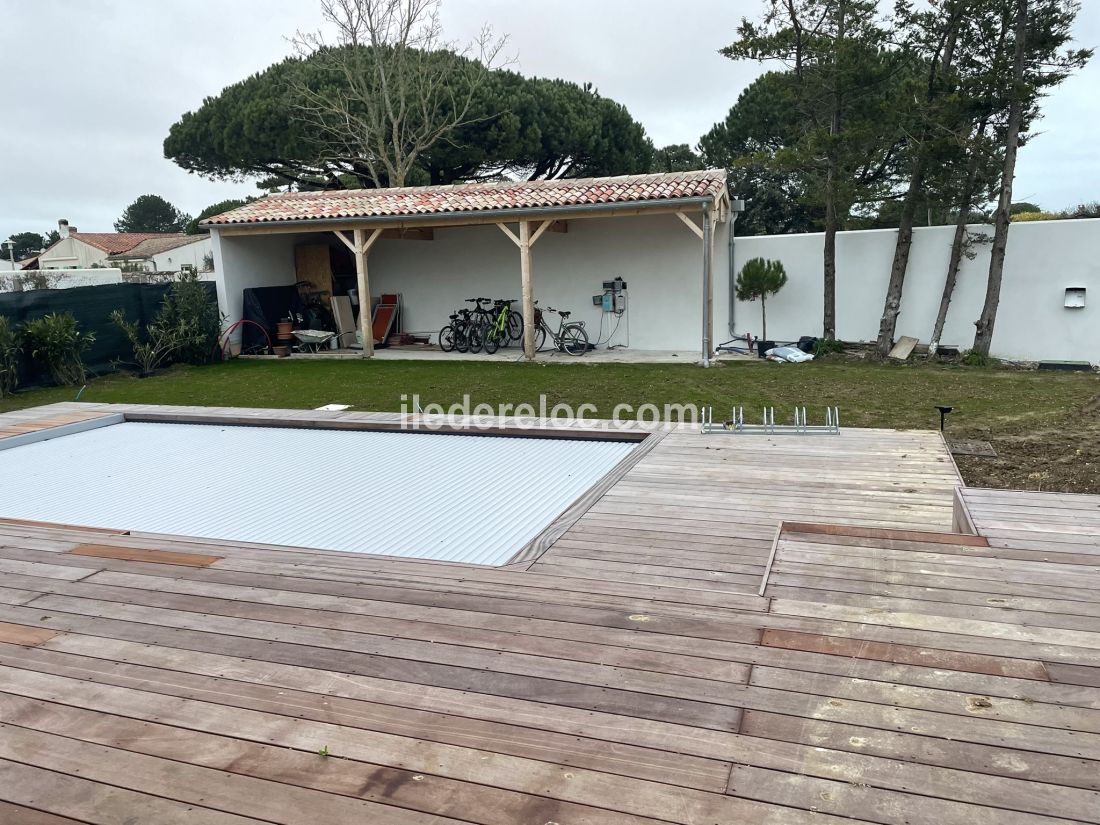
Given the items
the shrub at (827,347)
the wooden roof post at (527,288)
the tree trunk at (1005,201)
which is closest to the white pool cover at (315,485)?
the wooden roof post at (527,288)

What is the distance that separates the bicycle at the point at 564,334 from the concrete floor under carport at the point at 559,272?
10.1 inches

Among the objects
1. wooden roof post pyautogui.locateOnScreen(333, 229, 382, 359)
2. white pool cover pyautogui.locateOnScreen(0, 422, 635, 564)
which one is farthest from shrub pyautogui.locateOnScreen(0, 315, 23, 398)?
wooden roof post pyautogui.locateOnScreen(333, 229, 382, 359)

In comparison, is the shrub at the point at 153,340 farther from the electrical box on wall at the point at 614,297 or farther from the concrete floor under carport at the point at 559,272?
the electrical box on wall at the point at 614,297

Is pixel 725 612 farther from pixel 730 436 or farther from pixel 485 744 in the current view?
pixel 730 436

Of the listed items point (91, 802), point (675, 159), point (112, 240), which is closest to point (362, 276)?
point (91, 802)

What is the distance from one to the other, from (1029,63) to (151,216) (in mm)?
54967

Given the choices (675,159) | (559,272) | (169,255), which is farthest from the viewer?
(169,255)

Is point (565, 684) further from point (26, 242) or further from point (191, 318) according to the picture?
point (26, 242)

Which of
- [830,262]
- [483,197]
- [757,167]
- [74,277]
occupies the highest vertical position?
[757,167]

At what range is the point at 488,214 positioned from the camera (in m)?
10.6

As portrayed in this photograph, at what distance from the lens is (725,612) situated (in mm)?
2322

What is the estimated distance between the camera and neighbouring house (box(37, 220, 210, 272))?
30.0m

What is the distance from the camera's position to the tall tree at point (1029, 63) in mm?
9055

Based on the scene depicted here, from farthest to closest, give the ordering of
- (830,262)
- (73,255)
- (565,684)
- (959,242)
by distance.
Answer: (73,255)
(830,262)
(959,242)
(565,684)
